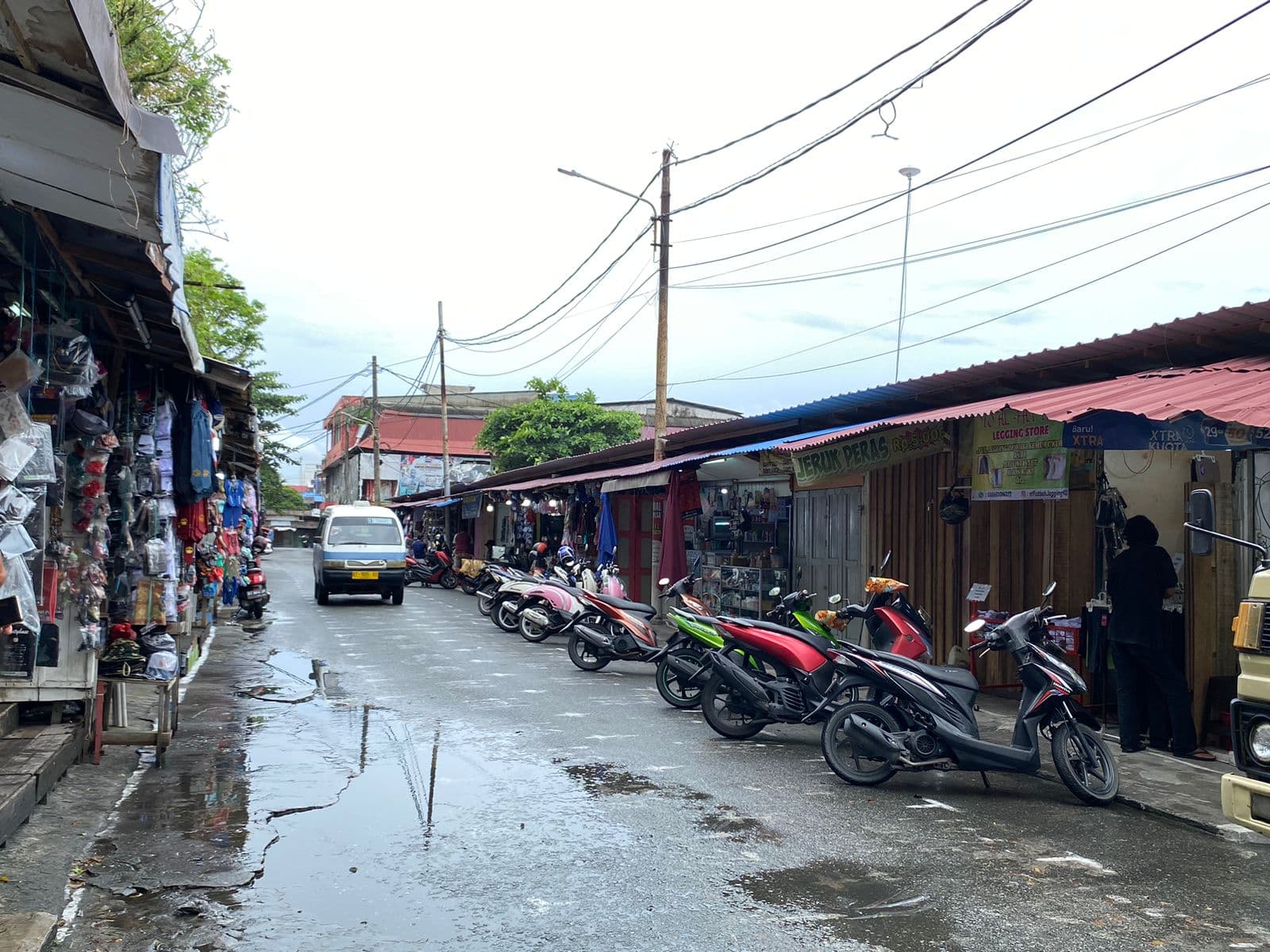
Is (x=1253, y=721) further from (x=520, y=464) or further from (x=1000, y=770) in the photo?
(x=520, y=464)

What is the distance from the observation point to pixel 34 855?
16.5ft

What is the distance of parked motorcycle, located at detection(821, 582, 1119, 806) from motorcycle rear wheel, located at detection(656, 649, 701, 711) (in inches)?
113

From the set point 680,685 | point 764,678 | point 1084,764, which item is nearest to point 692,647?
point 680,685

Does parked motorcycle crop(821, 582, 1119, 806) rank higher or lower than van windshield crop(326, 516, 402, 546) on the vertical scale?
lower

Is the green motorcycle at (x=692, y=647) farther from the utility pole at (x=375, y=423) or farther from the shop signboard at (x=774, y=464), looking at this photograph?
the utility pole at (x=375, y=423)

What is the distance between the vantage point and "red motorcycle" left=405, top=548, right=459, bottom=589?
100 ft

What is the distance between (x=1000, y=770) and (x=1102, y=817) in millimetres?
634

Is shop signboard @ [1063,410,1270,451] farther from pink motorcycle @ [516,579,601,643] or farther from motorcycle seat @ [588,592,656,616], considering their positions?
pink motorcycle @ [516,579,601,643]

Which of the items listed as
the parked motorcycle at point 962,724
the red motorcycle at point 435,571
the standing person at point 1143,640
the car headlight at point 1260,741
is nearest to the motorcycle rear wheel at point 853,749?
the parked motorcycle at point 962,724

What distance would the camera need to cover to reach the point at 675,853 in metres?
5.27

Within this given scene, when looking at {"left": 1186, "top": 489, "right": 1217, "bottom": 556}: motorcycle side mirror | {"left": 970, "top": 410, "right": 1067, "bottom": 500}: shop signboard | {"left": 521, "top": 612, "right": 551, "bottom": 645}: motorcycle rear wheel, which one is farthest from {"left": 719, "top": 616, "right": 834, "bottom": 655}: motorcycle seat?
{"left": 521, "top": 612, "right": 551, "bottom": 645}: motorcycle rear wheel

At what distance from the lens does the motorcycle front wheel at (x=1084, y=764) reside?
6.39 meters

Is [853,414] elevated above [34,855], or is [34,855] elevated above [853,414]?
[853,414]

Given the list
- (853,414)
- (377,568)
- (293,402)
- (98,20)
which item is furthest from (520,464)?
(98,20)
